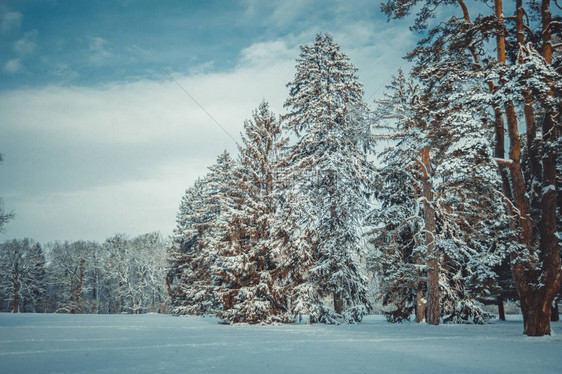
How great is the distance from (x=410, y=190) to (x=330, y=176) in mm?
5544

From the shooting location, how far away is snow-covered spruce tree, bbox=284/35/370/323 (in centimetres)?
1661

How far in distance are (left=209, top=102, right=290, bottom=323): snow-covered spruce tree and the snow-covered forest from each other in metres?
0.08

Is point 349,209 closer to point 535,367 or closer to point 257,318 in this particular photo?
point 257,318

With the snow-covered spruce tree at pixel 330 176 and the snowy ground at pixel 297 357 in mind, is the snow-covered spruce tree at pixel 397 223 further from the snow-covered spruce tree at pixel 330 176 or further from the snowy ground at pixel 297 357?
the snowy ground at pixel 297 357

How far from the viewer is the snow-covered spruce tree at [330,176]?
654 inches

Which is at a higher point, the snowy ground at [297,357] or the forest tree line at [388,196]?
the forest tree line at [388,196]

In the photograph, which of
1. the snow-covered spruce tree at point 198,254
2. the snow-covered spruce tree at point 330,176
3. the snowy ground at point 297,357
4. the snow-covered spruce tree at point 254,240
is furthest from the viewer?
the snow-covered spruce tree at point 198,254

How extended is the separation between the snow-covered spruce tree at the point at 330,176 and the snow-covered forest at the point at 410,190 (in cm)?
7

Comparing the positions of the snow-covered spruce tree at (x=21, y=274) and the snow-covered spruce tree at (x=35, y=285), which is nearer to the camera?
the snow-covered spruce tree at (x=21, y=274)

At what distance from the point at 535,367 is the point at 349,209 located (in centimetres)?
1147

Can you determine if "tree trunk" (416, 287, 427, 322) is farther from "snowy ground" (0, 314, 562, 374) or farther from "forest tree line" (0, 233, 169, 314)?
"forest tree line" (0, 233, 169, 314)

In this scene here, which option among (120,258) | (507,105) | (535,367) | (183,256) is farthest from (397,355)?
(120,258)

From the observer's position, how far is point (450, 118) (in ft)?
32.1

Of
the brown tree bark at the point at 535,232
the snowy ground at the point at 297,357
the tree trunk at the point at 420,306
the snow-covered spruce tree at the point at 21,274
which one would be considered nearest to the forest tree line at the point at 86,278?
the snow-covered spruce tree at the point at 21,274
